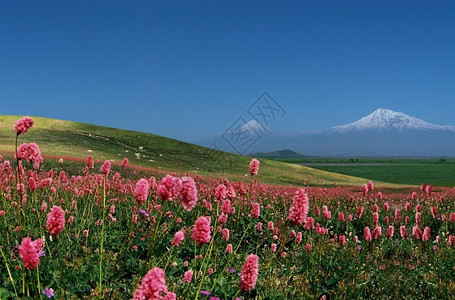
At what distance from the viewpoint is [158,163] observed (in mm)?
37531

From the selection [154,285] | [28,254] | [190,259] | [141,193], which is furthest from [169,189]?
[190,259]

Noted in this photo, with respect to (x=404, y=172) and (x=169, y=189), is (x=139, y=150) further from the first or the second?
(x=404, y=172)

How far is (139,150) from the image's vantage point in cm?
4416

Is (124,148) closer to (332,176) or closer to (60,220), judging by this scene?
(332,176)

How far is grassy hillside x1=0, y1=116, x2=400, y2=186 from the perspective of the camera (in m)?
35.6

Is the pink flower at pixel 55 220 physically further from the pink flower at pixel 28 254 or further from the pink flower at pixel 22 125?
the pink flower at pixel 22 125

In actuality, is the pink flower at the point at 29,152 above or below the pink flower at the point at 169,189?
above

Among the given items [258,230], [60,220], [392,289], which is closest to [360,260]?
[392,289]

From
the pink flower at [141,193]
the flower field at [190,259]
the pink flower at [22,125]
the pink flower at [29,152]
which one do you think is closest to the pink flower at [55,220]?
the flower field at [190,259]

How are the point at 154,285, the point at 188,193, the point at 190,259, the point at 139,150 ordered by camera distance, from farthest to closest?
the point at 139,150 → the point at 190,259 → the point at 188,193 → the point at 154,285

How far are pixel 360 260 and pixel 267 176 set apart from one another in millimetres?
36676

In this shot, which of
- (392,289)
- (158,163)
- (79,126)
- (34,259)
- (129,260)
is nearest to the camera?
(34,259)

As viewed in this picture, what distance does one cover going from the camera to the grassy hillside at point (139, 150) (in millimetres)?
35622

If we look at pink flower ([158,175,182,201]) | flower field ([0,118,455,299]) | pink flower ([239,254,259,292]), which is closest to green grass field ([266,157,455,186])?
flower field ([0,118,455,299])
